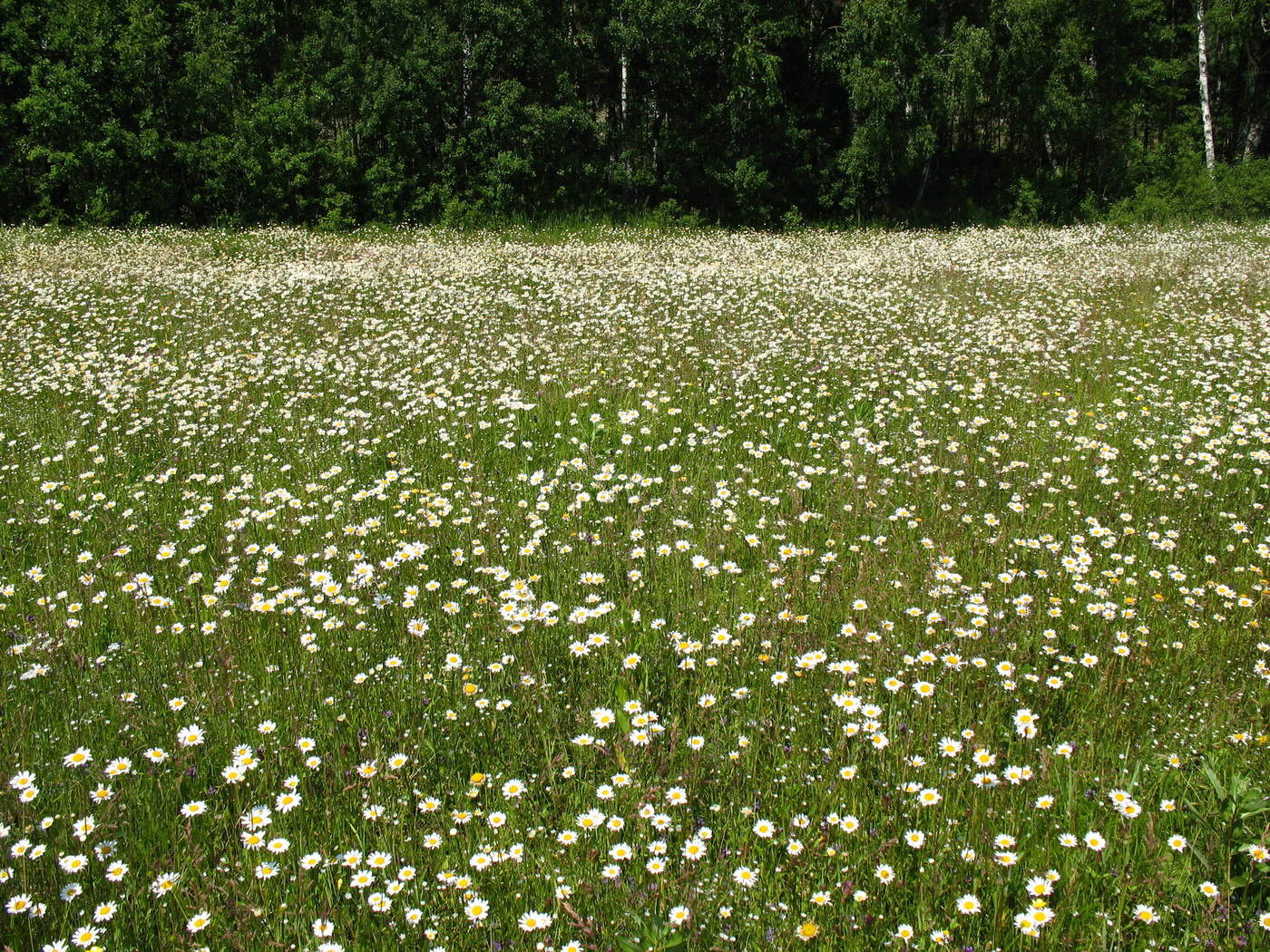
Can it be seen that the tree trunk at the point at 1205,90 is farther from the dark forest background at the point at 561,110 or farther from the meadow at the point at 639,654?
the meadow at the point at 639,654

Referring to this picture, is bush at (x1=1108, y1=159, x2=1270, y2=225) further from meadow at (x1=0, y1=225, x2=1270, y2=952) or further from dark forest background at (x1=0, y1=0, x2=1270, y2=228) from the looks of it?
meadow at (x1=0, y1=225, x2=1270, y2=952)

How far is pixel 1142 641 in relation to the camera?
356cm

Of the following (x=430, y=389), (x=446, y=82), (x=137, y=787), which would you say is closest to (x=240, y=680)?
(x=137, y=787)

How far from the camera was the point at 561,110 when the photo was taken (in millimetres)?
24500

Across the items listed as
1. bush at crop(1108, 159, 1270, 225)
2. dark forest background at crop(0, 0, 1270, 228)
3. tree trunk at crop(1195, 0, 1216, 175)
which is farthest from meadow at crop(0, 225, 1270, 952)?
tree trunk at crop(1195, 0, 1216, 175)

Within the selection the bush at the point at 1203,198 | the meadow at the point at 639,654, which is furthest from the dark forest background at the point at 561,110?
the meadow at the point at 639,654

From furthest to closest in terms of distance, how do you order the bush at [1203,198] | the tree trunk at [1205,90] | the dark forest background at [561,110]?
the tree trunk at [1205,90], the bush at [1203,198], the dark forest background at [561,110]

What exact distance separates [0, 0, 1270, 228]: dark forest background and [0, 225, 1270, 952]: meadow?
17.7 metres

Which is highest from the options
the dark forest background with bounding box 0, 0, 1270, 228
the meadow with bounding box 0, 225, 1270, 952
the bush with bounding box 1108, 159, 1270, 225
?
the dark forest background with bounding box 0, 0, 1270, 228

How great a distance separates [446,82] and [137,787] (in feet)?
82.2

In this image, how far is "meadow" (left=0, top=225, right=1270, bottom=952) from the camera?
2.34m

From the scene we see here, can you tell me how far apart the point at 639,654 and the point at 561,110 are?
23.9m

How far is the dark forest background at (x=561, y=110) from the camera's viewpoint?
22609 mm

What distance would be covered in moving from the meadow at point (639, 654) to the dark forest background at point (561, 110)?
1771cm
